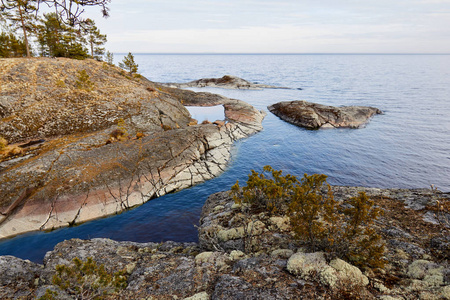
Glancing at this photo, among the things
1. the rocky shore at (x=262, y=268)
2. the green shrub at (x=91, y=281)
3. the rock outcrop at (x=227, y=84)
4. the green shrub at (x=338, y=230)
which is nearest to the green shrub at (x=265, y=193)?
the green shrub at (x=338, y=230)

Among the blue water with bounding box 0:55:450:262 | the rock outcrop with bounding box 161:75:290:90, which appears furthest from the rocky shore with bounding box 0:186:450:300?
the rock outcrop with bounding box 161:75:290:90

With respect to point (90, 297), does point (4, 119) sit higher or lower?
higher

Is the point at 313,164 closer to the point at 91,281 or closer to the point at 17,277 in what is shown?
the point at 91,281

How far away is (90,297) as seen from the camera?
296 inches

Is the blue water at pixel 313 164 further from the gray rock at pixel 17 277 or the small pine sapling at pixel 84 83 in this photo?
the small pine sapling at pixel 84 83

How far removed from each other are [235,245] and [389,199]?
459 inches

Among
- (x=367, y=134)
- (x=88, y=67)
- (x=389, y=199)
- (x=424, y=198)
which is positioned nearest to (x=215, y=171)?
(x=389, y=199)

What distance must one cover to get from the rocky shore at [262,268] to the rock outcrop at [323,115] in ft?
106

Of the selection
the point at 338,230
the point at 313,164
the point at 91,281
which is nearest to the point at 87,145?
the point at 91,281

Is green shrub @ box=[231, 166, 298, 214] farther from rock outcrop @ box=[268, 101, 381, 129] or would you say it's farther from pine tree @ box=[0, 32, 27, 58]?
pine tree @ box=[0, 32, 27, 58]

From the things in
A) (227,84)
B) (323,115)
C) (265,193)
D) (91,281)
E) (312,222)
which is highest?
(227,84)

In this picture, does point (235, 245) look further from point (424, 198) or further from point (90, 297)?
point (424, 198)

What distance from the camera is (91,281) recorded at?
8336mm

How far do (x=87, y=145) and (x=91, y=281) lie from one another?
19681 mm
